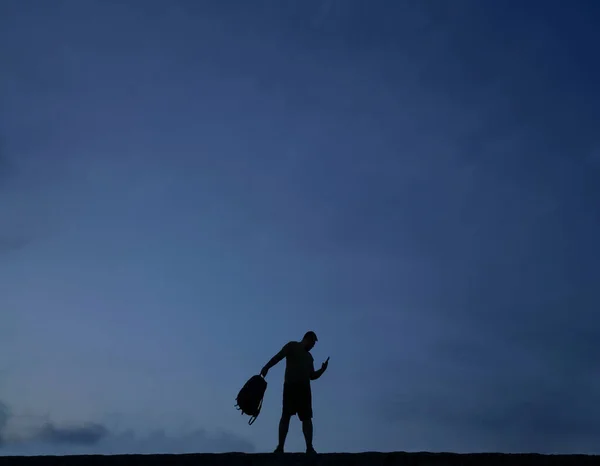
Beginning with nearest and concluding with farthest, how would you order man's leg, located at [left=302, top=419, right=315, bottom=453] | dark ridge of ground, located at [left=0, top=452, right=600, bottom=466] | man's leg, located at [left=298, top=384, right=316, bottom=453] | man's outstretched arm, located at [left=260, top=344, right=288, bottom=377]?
1. dark ridge of ground, located at [left=0, top=452, right=600, bottom=466]
2. man's leg, located at [left=302, top=419, right=315, bottom=453]
3. man's leg, located at [left=298, top=384, right=316, bottom=453]
4. man's outstretched arm, located at [left=260, top=344, right=288, bottom=377]

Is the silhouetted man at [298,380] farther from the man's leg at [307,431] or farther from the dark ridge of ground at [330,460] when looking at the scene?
the dark ridge of ground at [330,460]

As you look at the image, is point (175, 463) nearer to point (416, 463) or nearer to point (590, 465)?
point (416, 463)

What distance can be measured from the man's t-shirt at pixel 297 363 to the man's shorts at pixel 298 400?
9 cm

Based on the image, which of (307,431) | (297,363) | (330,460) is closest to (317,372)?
(297,363)

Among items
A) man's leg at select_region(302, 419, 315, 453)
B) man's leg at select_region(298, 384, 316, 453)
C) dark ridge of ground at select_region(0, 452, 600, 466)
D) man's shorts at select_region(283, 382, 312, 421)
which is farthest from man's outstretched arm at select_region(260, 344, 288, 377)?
dark ridge of ground at select_region(0, 452, 600, 466)

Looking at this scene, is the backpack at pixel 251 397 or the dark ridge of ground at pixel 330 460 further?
the backpack at pixel 251 397

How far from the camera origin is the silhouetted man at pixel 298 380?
1065cm

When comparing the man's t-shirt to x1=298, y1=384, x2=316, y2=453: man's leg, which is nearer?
x1=298, y1=384, x2=316, y2=453: man's leg

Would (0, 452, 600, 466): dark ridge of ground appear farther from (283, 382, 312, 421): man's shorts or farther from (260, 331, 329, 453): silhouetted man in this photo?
(283, 382, 312, 421): man's shorts

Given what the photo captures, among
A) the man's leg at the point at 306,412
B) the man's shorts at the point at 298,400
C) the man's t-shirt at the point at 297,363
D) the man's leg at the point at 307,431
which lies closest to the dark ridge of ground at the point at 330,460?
the man's leg at the point at 307,431

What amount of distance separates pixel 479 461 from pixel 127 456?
4.10 metres

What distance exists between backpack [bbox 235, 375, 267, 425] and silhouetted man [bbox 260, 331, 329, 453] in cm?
74

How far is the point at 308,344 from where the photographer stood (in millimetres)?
11188

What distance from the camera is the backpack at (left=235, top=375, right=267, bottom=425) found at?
1174 centimetres
